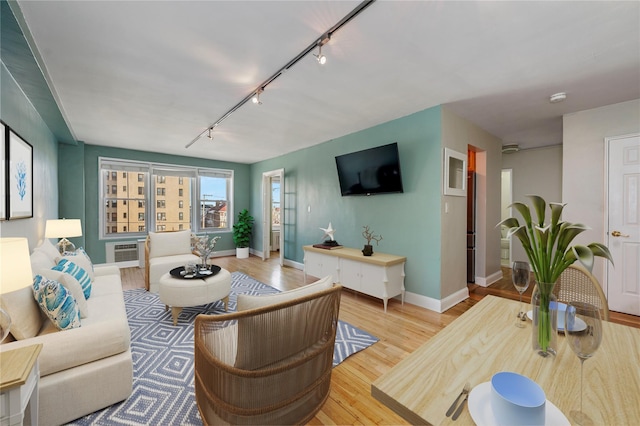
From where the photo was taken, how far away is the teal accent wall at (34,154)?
Answer: 7.17 ft

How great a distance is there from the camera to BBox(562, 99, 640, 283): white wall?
3.05 metres

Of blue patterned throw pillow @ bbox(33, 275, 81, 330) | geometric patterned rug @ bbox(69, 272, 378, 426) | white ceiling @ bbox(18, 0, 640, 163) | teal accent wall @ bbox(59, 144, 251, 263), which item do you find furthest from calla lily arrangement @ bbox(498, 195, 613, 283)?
teal accent wall @ bbox(59, 144, 251, 263)

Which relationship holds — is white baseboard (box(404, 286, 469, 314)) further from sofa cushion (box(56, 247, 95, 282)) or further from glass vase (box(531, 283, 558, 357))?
sofa cushion (box(56, 247, 95, 282))

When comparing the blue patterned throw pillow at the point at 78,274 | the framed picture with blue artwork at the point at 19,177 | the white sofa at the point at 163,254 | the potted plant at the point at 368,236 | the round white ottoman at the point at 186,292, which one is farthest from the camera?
the white sofa at the point at 163,254

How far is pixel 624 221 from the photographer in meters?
3.00

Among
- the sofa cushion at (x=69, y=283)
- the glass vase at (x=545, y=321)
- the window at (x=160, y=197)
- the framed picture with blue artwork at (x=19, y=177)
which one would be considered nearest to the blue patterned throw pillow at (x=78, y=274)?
the sofa cushion at (x=69, y=283)

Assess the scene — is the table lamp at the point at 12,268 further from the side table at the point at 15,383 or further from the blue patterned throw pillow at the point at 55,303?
the blue patterned throw pillow at the point at 55,303

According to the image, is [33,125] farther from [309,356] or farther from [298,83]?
[309,356]

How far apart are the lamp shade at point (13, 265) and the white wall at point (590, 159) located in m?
4.82

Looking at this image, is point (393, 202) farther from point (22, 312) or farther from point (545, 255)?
point (22, 312)

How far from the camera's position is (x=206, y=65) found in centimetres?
225

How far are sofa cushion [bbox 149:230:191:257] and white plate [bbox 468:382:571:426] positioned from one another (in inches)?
183

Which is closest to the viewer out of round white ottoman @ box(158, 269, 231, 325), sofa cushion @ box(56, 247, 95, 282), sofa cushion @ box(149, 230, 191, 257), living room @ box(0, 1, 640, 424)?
sofa cushion @ box(56, 247, 95, 282)

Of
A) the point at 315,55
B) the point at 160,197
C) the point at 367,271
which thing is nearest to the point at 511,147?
the point at 367,271
